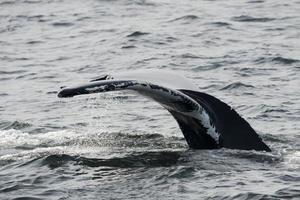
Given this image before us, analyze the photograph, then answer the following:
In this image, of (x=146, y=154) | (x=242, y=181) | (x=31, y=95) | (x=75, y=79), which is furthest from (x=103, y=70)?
(x=242, y=181)

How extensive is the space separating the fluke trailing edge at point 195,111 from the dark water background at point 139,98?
172mm

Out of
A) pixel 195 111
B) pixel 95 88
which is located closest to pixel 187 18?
pixel 195 111

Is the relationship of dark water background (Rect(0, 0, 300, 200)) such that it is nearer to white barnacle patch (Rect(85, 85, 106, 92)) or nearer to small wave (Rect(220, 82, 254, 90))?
small wave (Rect(220, 82, 254, 90))

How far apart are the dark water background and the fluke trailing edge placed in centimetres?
17

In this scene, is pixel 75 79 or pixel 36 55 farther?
pixel 36 55

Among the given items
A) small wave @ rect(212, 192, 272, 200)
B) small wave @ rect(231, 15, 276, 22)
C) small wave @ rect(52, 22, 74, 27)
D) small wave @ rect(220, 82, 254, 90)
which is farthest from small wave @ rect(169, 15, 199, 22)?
small wave @ rect(212, 192, 272, 200)

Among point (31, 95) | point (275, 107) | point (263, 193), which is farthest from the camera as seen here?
point (31, 95)

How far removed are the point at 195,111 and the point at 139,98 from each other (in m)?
6.00

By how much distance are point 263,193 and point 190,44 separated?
12.1 m

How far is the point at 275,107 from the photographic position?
1557 cm

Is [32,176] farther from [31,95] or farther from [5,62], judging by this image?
[5,62]

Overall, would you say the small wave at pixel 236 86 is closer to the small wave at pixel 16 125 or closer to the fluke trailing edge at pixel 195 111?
the small wave at pixel 16 125

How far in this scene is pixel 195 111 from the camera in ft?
36.0

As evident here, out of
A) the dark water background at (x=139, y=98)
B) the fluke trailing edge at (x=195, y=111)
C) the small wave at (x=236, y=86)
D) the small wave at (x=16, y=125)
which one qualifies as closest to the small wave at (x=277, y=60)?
the dark water background at (x=139, y=98)
